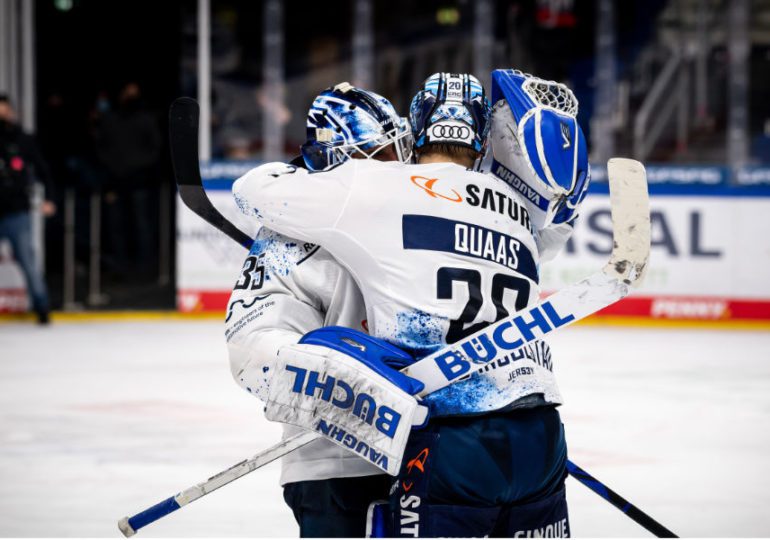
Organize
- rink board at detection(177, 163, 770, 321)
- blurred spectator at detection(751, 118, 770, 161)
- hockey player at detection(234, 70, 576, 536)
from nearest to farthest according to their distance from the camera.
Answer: hockey player at detection(234, 70, 576, 536)
rink board at detection(177, 163, 770, 321)
blurred spectator at detection(751, 118, 770, 161)

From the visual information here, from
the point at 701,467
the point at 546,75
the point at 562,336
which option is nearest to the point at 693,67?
the point at 546,75

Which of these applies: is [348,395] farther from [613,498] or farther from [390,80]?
[390,80]

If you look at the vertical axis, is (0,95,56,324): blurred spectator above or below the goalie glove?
below

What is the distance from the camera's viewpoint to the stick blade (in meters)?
1.91

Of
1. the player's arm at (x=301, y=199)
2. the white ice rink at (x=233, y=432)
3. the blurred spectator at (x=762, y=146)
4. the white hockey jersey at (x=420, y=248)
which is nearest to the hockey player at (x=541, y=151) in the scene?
the white hockey jersey at (x=420, y=248)

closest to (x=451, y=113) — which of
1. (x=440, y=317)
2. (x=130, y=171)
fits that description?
(x=440, y=317)

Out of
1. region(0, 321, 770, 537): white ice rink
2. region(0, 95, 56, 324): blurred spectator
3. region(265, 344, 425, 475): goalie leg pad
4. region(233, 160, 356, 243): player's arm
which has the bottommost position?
region(0, 321, 770, 537): white ice rink

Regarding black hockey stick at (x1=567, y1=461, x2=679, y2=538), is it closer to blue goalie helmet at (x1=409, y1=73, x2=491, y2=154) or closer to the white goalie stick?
the white goalie stick

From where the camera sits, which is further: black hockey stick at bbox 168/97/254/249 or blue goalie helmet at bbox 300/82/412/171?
black hockey stick at bbox 168/97/254/249

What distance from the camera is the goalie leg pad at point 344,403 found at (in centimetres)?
186

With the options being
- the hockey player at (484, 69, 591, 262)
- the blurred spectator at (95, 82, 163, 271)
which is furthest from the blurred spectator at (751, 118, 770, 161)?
the hockey player at (484, 69, 591, 262)

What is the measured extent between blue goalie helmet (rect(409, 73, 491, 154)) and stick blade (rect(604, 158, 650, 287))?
332 millimetres

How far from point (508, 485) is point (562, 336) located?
6062mm

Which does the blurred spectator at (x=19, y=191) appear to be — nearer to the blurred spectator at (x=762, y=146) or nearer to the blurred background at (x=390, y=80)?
the blurred background at (x=390, y=80)
